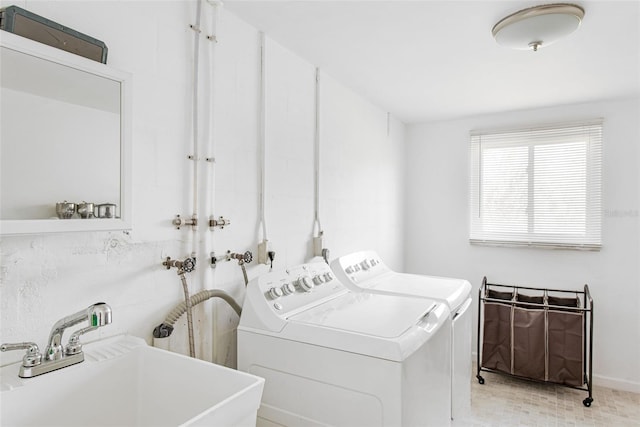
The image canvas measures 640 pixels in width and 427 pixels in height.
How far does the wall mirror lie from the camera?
0.94 metres

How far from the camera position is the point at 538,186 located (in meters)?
3.42

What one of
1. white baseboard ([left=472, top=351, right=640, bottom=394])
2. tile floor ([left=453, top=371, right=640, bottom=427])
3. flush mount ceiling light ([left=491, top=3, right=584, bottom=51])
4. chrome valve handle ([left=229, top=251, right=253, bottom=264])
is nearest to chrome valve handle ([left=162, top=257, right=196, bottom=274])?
chrome valve handle ([left=229, top=251, right=253, bottom=264])

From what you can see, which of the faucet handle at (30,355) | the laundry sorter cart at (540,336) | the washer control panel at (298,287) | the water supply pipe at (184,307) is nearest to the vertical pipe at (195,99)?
the water supply pipe at (184,307)

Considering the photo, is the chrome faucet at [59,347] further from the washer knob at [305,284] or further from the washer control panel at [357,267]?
the washer control panel at [357,267]

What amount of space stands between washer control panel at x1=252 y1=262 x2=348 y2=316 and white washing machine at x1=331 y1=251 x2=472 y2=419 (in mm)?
172

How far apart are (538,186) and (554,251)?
580 mm

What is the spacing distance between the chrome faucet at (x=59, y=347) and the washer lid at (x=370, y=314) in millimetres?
751

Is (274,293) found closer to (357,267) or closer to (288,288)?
(288,288)

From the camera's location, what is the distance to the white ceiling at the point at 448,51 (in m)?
1.76

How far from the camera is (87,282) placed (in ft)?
4.05

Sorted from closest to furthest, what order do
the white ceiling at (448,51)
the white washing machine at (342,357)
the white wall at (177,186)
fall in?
the white wall at (177,186), the white washing machine at (342,357), the white ceiling at (448,51)

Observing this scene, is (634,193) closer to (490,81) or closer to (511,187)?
(511,187)

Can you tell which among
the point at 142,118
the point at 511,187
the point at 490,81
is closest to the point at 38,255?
the point at 142,118

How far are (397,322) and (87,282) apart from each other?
113 cm
